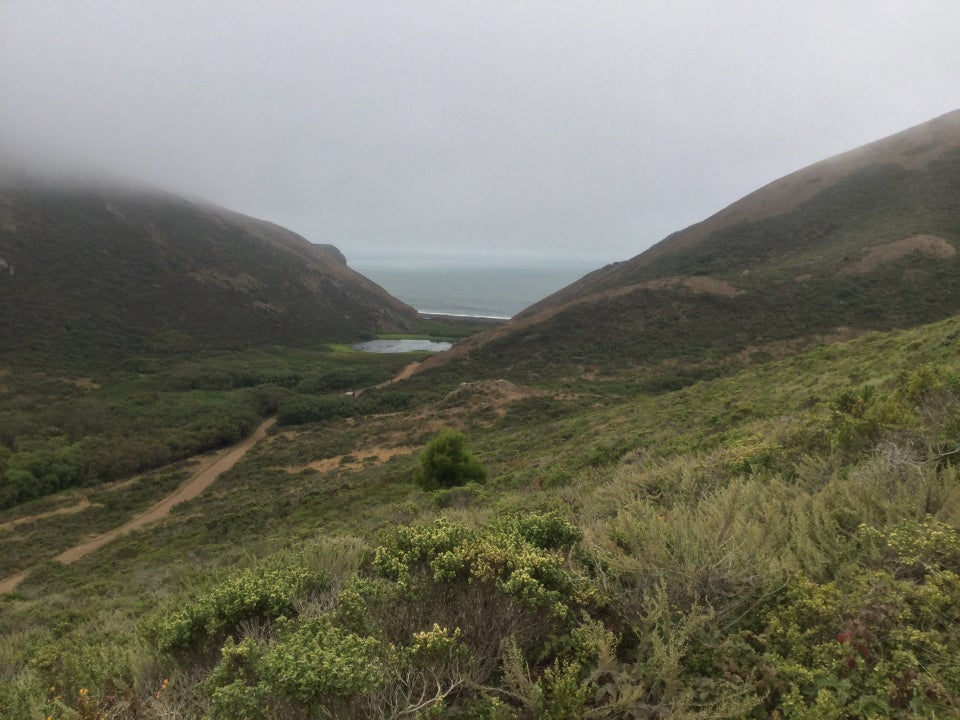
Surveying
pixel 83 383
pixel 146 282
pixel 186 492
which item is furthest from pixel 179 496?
pixel 146 282

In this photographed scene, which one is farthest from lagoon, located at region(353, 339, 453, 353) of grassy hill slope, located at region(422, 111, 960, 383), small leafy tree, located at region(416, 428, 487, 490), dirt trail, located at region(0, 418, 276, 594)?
small leafy tree, located at region(416, 428, 487, 490)

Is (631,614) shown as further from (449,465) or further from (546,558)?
(449,465)

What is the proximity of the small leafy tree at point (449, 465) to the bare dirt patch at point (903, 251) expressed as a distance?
37084mm

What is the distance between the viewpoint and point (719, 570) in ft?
9.57

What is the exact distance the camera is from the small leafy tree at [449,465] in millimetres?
14055

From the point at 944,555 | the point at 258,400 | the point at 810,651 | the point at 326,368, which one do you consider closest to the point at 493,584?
the point at 810,651

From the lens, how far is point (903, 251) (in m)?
34.6

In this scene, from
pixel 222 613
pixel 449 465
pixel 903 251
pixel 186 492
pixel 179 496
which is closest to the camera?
pixel 222 613

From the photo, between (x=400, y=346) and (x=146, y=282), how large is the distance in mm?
39439

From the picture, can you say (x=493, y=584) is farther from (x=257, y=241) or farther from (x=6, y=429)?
(x=257, y=241)

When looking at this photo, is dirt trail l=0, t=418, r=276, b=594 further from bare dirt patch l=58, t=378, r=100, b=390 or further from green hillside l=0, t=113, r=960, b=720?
bare dirt patch l=58, t=378, r=100, b=390

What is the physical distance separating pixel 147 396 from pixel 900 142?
8212cm

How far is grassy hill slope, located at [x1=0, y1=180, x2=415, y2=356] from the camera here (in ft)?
180

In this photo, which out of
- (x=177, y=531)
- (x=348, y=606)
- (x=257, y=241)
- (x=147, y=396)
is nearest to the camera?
(x=348, y=606)
